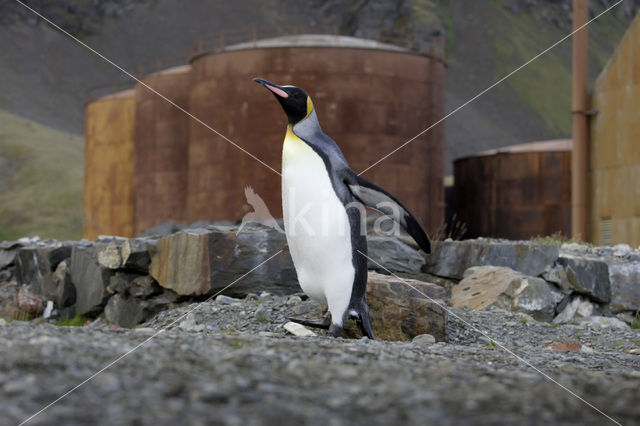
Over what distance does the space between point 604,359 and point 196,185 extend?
52.2 ft

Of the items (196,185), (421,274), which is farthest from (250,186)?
(421,274)

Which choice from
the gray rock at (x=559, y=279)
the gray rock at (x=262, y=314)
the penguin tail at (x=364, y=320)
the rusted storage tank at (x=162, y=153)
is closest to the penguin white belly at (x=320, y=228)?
the penguin tail at (x=364, y=320)

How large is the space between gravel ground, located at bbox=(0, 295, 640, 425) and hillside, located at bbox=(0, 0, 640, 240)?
66503 millimetres

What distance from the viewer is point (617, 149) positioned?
64.7 feet

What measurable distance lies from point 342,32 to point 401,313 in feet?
250

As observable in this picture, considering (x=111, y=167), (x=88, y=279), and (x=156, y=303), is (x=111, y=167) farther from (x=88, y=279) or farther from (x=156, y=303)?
(x=156, y=303)

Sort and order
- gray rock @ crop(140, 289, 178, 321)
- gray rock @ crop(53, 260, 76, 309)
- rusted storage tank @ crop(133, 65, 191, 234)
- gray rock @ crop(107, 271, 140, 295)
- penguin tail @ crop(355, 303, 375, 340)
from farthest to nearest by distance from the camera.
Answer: rusted storage tank @ crop(133, 65, 191, 234)
gray rock @ crop(53, 260, 76, 309)
gray rock @ crop(107, 271, 140, 295)
gray rock @ crop(140, 289, 178, 321)
penguin tail @ crop(355, 303, 375, 340)

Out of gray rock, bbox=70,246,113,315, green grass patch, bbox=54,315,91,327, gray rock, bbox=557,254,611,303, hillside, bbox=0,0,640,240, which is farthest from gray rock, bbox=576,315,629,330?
hillside, bbox=0,0,640,240

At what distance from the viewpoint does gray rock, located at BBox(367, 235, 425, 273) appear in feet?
35.9

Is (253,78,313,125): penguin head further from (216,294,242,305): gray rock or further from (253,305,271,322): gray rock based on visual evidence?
(216,294,242,305): gray rock

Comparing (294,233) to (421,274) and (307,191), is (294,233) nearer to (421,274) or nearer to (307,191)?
(307,191)

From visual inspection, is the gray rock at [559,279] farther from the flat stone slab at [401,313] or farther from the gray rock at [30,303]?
the gray rock at [30,303]

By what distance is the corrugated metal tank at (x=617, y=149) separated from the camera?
1916cm

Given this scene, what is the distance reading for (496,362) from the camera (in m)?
5.40
